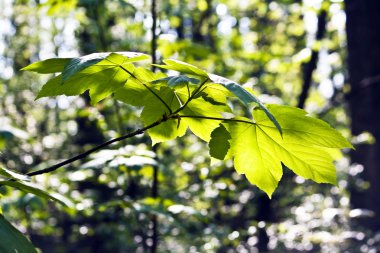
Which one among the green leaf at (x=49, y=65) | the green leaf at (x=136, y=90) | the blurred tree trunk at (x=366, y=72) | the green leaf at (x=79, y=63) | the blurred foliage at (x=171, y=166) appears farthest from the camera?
the blurred tree trunk at (x=366, y=72)

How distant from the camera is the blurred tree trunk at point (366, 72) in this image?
656 centimetres

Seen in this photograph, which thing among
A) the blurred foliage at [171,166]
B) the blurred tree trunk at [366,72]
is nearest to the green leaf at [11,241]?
the blurred foliage at [171,166]

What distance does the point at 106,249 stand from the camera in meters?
8.01

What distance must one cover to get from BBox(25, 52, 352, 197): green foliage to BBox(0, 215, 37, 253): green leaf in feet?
1.22

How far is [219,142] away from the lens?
1210mm

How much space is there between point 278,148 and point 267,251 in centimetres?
389

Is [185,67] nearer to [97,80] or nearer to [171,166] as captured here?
[97,80]

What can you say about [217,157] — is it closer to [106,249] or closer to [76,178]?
[76,178]

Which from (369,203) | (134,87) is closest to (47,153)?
(369,203)

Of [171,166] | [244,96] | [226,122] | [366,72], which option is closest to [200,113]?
[226,122]

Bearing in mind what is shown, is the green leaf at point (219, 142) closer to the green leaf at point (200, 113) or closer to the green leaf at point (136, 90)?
the green leaf at point (200, 113)

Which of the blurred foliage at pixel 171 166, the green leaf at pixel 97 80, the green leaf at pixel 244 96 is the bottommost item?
the blurred foliage at pixel 171 166

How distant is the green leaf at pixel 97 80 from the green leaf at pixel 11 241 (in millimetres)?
372

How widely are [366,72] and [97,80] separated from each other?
20.0ft
